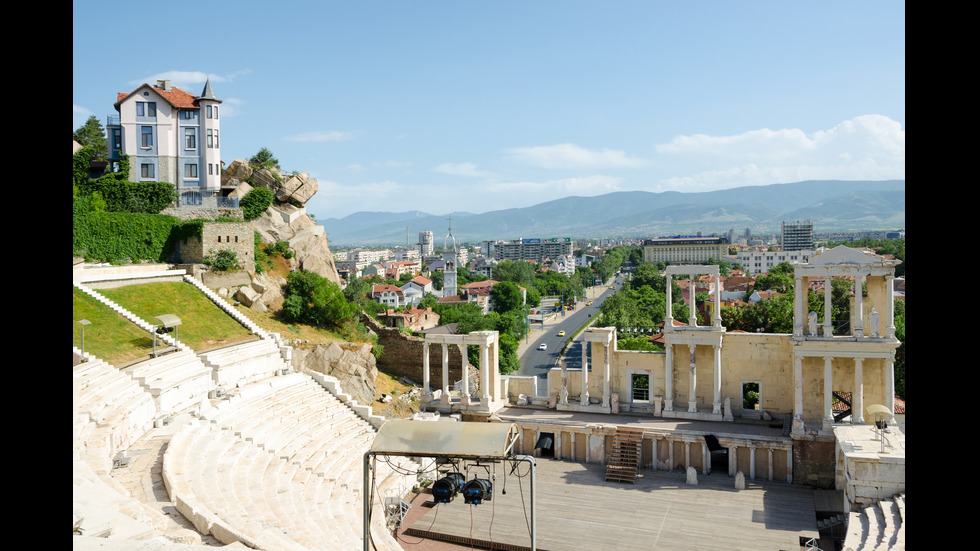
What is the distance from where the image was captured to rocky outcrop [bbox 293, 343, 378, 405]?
102 feet

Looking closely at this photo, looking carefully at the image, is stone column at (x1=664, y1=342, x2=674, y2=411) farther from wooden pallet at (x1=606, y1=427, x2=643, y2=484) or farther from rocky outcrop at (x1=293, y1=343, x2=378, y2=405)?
rocky outcrop at (x1=293, y1=343, x2=378, y2=405)

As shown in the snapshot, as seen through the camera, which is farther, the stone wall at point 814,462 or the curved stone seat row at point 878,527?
the stone wall at point 814,462

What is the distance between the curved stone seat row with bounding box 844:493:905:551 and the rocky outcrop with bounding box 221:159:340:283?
32.0 metres

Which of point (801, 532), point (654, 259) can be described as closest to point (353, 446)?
point (801, 532)

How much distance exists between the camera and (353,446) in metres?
23.3

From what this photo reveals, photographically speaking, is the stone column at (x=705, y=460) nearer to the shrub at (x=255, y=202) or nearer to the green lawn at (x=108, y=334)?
the green lawn at (x=108, y=334)

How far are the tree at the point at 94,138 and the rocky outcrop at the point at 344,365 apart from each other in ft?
84.8

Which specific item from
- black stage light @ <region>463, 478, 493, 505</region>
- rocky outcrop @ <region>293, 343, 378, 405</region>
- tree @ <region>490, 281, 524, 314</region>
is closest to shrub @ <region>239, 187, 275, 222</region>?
rocky outcrop @ <region>293, 343, 378, 405</region>

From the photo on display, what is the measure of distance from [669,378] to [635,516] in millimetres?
8435

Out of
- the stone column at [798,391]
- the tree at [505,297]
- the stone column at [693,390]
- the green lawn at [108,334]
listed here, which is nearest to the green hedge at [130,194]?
the green lawn at [108,334]

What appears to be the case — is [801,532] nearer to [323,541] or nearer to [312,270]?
[323,541]

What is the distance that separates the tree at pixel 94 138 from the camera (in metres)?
47.5

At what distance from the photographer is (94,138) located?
55.2 m
